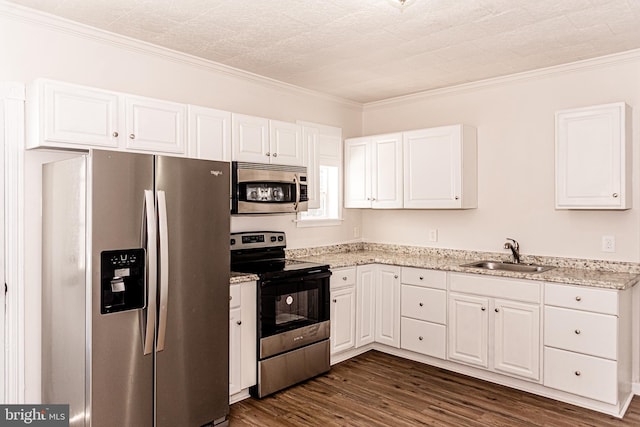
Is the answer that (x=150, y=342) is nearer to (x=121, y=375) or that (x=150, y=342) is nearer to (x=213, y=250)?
(x=121, y=375)

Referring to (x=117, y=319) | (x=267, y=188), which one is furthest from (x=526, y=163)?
(x=117, y=319)

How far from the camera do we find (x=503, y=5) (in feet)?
8.70

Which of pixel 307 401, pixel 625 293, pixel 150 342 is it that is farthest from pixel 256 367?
pixel 625 293

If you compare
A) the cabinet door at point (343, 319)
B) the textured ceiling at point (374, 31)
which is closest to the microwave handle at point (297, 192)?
the cabinet door at point (343, 319)

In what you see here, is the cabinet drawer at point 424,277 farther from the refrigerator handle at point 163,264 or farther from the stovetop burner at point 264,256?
the refrigerator handle at point 163,264

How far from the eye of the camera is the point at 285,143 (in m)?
3.87

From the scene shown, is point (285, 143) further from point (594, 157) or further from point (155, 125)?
point (594, 157)

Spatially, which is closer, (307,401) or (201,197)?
(201,197)

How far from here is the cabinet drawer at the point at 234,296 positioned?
10.3 feet

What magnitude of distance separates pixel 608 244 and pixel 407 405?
2003 millimetres

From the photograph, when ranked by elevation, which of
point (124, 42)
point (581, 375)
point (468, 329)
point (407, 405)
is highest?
point (124, 42)

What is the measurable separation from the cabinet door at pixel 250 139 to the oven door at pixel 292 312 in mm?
980

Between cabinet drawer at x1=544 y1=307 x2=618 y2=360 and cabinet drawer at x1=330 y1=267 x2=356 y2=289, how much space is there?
159cm

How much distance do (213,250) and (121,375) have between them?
2.81 ft
